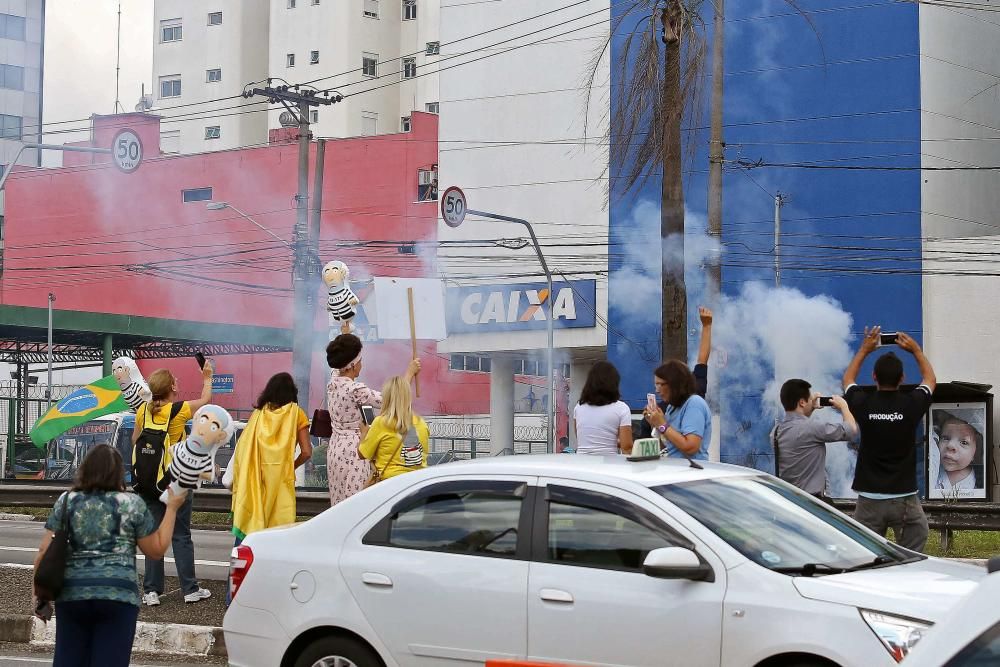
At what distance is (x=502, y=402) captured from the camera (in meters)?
46.1

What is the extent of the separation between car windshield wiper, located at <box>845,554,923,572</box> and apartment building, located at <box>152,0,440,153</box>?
62.6m

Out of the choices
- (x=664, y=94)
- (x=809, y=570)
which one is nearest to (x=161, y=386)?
(x=809, y=570)

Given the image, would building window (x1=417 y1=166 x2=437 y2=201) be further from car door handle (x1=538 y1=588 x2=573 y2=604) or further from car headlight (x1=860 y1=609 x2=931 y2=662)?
car headlight (x1=860 y1=609 x2=931 y2=662)

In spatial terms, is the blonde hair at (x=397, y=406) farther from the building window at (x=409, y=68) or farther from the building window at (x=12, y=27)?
the building window at (x=12, y=27)

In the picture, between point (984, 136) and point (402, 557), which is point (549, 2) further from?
point (402, 557)

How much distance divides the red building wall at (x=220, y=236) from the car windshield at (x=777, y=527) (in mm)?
44719

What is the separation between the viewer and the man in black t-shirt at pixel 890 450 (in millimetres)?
8734

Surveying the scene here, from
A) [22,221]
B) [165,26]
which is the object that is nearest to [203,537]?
[22,221]

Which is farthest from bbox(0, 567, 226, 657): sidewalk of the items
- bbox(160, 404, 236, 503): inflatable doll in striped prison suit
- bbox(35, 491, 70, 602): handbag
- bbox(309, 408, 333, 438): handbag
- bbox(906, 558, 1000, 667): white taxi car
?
bbox(906, 558, 1000, 667): white taxi car

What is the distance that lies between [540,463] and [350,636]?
1207 mm

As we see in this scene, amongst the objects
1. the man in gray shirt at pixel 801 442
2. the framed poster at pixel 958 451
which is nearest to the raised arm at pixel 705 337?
the man in gray shirt at pixel 801 442

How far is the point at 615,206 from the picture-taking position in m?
41.6

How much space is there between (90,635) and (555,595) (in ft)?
6.59

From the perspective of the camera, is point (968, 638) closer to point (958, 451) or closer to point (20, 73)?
point (958, 451)
